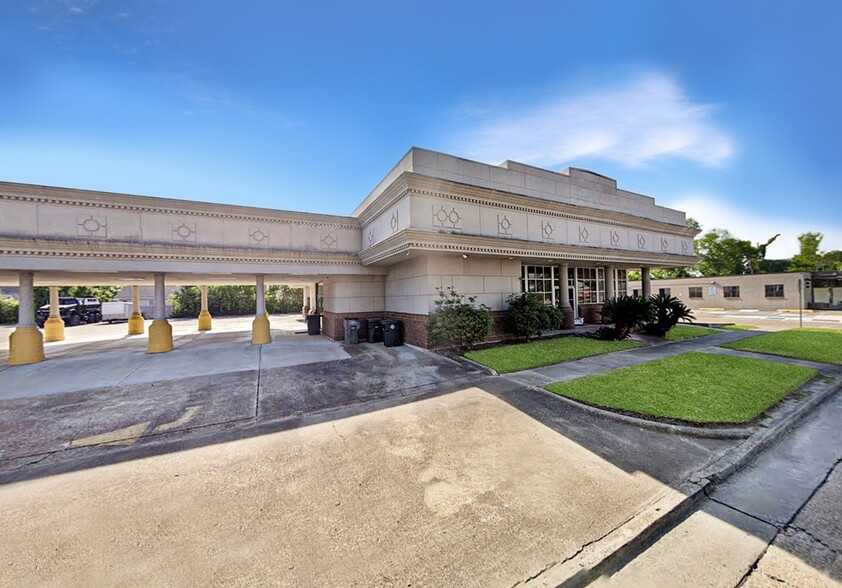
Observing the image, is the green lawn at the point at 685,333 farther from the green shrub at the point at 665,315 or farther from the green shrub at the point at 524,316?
the green shrub at the point at 524,316

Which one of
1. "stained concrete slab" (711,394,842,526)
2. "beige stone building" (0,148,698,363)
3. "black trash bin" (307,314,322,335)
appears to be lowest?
"stained concrete slab" (711,394,842,526)

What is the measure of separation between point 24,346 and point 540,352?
17.5 m

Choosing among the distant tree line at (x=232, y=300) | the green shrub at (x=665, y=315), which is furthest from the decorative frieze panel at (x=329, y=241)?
the distant tree line at (x=232, y=300)

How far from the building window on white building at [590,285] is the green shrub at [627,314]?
15.0 ft

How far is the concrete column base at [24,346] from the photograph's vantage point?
1076 cm

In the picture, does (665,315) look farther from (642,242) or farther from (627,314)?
(642,242)

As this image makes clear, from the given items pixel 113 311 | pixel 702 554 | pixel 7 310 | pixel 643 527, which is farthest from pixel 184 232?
pixel 7 310

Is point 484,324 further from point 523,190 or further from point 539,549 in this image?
point 539,549

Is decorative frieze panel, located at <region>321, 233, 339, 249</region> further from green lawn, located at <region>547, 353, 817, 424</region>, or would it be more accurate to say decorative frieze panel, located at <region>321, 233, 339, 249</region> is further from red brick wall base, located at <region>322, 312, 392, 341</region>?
green lawn, located at <region>547, 353, 817, 424</region>

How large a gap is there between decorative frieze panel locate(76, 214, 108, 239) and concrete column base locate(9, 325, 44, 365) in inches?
151

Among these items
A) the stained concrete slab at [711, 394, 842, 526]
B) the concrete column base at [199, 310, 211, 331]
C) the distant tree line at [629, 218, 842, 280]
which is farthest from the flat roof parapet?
the distant tree line at [629, 218, 842, 280]

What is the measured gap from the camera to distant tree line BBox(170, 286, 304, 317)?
33.1 m

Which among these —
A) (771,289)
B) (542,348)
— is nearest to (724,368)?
(542,348)

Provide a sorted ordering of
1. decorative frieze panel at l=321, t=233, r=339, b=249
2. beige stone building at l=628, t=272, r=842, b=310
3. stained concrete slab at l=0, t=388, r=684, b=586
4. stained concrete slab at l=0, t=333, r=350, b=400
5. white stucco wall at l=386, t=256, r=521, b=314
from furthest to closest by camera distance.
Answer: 1. beige stone building at l=628, t=272, r=842, b=310
2. decorative frieze panel at l=321, t=233, r=339, b=249
3. white stucco wall at l=386, t=256, r=521, b=314
4. stained concrete slab at l=0, t=333, r=350, b=400
5. stained concrete slab at l=0, t=388, r=684, b=586
